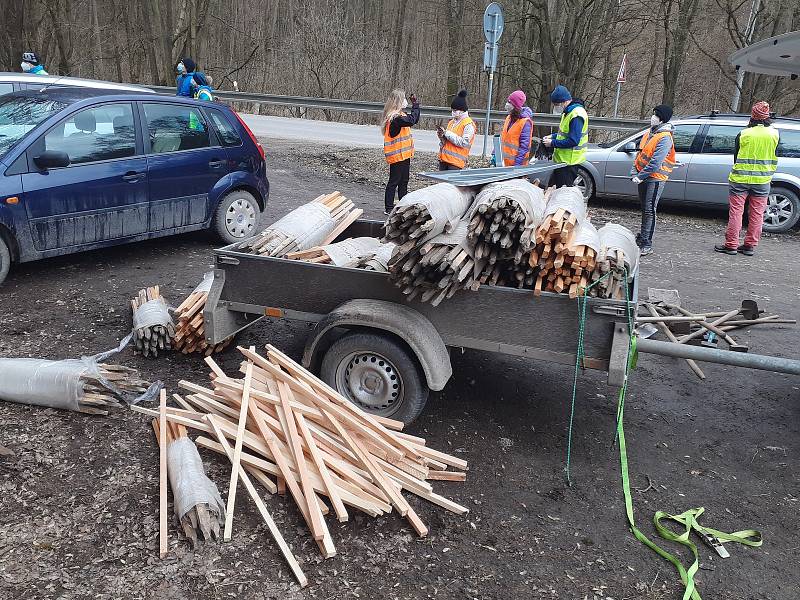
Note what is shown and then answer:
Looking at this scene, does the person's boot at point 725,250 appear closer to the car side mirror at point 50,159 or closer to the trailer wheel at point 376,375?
the trailer wheel at point 376,375

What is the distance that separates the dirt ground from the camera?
3359 millimetres

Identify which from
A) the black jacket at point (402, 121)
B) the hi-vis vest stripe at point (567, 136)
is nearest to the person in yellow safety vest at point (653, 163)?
the hi-vis vest stripe at point (567, 136)

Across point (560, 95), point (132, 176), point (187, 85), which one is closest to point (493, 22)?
point (560, 95)

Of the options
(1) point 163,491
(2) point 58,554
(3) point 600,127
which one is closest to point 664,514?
(1) point 163,491

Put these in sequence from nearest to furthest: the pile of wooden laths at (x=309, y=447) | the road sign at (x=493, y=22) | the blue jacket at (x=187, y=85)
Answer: the pile of wooden laths at (x=309, y=447) → the road sign at (x=493, y=22) → the blue jacket at (x=187, y=85)

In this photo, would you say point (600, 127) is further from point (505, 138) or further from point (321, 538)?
point (321, 538)

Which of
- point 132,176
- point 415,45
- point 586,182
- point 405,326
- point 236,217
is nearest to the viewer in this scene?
point 405,326

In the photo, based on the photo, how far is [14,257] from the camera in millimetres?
6754

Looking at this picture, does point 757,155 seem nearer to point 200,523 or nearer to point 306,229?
point 306,229

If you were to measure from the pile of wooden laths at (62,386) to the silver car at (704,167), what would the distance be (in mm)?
10623

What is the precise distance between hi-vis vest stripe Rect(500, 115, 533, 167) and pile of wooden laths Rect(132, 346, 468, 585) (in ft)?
22.7

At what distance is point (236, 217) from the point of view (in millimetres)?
8758

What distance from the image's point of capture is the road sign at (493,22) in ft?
40.9

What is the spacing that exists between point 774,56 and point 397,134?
5.43m
